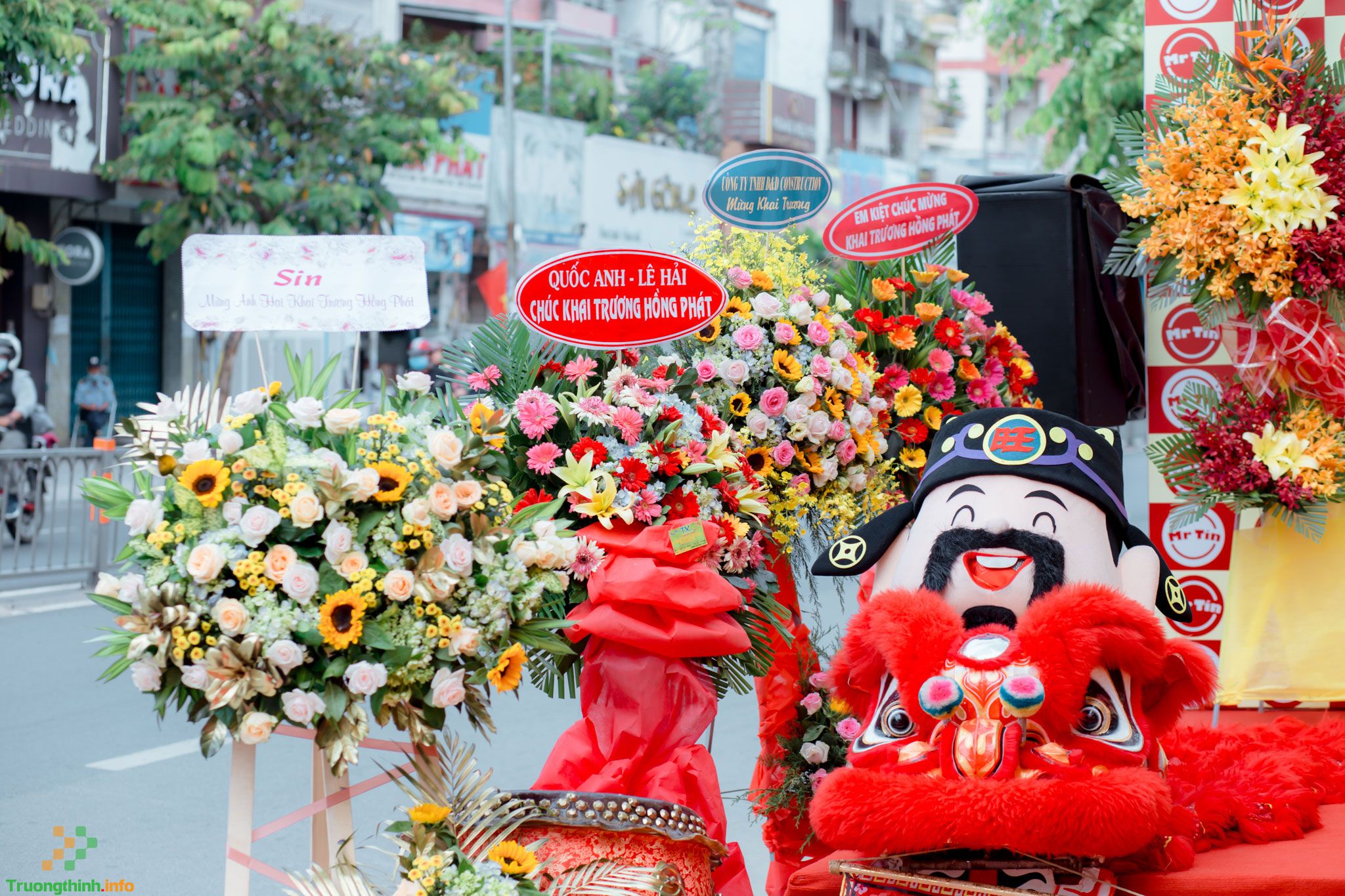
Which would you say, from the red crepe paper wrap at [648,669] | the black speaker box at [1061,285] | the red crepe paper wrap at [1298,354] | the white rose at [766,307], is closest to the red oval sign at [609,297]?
the white rose at [766,307]

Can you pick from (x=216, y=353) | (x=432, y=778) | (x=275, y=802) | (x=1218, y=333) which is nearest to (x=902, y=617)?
(x=432, y=778)

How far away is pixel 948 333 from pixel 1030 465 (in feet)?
3.70

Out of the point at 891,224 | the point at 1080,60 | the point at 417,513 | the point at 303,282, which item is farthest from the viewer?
the point at 1080,60

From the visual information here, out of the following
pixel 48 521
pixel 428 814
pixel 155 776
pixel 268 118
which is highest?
pixel 268 118

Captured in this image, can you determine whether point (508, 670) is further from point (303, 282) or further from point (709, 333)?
point (709, 333)

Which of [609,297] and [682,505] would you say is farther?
[609,297]

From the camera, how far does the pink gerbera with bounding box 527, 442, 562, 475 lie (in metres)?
3.03

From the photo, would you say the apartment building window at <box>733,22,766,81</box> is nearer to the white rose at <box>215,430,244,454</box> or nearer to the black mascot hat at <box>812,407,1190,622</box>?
the black mascot hat at <box>812,407,1190,622</box>

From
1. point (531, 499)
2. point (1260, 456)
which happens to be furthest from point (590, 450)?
point (1260, 456)

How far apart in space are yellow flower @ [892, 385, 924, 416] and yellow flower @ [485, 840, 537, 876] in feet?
5.87

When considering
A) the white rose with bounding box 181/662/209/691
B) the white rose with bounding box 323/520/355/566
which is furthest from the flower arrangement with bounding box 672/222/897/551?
the white rose with bounding box 181/662/209/691

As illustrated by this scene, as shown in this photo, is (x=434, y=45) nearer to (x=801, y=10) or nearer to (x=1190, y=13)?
(x=801, y=10)

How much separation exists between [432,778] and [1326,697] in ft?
10.6

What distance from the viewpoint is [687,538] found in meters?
2.93
